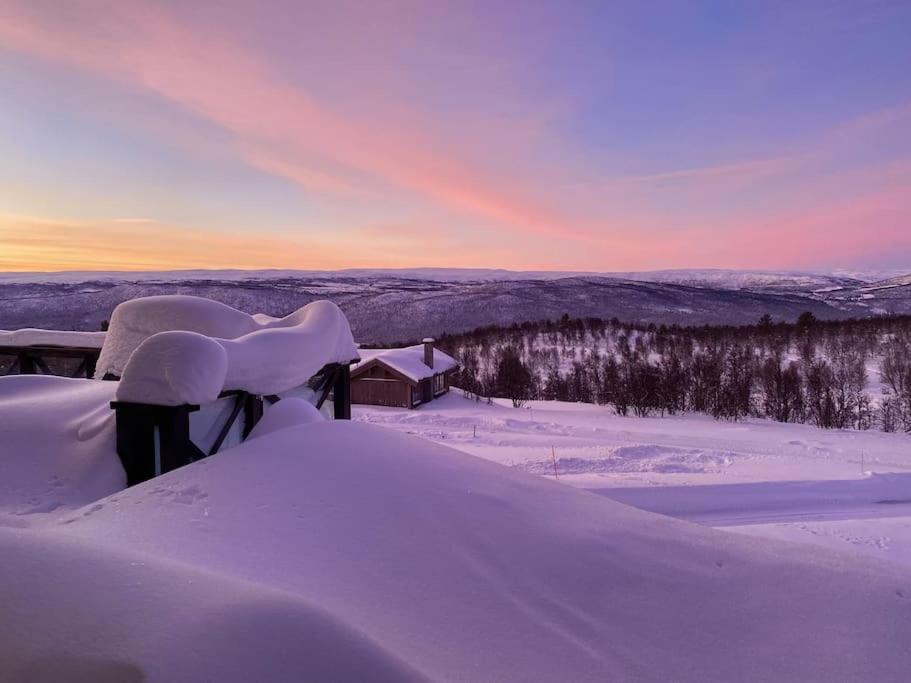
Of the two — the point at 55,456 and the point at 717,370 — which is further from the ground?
the point at 55,456

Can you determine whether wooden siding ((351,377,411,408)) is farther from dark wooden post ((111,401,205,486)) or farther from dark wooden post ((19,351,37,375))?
dark wooden post ((111,401,205,486))

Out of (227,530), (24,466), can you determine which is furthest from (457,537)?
(24,466)

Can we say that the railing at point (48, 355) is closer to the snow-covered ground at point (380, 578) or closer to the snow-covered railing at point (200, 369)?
the snow-covered railing at point (200, 369)

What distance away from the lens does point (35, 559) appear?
5.49ft

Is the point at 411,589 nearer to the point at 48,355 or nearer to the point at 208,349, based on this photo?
the point at 208,349

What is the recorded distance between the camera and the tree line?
1130 inches

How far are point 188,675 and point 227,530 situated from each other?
1504mm

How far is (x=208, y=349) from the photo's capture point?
433 centimetres

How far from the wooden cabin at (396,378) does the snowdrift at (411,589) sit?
23.1 meters

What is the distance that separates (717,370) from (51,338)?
110ft

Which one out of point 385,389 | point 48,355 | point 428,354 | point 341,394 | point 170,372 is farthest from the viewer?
point 428,354

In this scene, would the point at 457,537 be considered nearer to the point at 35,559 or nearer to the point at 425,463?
the point at 425,463

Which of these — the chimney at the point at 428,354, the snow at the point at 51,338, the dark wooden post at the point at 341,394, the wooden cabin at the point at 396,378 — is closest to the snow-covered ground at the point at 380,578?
the dark wooden post at the point at 341,394

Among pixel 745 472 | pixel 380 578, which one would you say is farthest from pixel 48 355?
pixel 745 472
